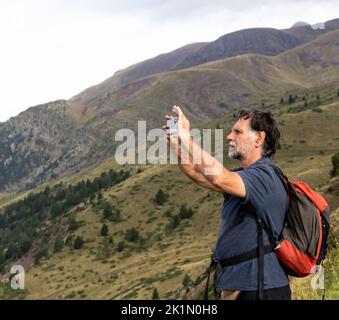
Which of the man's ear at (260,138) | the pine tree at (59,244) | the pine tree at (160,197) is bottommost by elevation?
the pine tree at (59,244)

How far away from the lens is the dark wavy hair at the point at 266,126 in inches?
193

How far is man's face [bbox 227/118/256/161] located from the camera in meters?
4.89

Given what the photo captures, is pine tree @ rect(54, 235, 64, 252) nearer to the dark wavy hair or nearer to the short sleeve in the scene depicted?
the dark wavy hair

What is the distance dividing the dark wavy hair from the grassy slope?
1585 inches

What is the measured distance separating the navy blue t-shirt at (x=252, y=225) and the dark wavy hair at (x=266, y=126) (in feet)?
0.70

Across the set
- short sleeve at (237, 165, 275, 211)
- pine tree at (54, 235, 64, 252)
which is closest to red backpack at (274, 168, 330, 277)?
short sleeve at (237, 165, 275, 211)

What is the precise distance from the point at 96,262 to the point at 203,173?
3086 inches

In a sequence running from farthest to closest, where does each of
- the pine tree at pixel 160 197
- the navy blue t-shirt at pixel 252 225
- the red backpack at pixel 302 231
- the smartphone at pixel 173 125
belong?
the pine tree at pixel 160 197 < the red backpack at pixel 302 231 < the navy blue t-shirt at pixel 252 225 < the smartphone at pixel 173 125

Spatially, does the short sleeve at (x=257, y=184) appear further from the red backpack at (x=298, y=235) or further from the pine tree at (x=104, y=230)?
the pine tree at (x=104, y=230)

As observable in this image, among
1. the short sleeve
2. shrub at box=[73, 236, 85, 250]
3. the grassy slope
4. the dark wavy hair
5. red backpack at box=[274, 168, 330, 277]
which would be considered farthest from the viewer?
shrub at box=[73, 236, 85, 250]

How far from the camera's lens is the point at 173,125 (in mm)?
3990

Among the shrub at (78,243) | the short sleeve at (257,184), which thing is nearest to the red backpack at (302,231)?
the short sleeve at (257,184)

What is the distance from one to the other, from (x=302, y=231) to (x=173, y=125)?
1.65 metres

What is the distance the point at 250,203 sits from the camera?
4500mm
